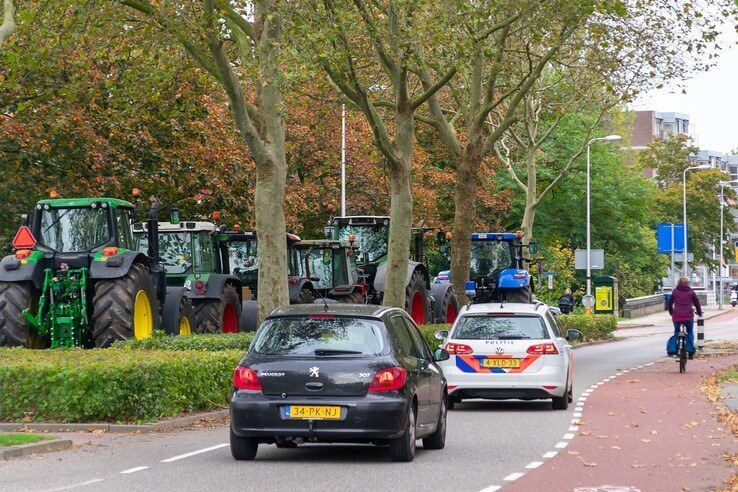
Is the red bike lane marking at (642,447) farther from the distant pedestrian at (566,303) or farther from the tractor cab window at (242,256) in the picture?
the distant pedestrian at (566,303)

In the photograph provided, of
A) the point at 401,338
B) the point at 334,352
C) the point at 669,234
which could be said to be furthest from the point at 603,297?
the point at 334,352

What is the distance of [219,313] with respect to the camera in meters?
27.8

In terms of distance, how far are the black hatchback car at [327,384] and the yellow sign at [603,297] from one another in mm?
55657

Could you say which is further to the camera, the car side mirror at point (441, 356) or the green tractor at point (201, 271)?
the green tractor at point (201, 271)

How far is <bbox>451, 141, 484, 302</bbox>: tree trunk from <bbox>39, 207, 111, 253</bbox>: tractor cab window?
14.4 meters

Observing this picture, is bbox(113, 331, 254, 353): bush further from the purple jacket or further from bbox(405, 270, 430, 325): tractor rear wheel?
bbox(405, 270, 430, 325): tractor rear wheel

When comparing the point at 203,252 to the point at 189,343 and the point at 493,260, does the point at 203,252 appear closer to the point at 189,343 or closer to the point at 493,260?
the point at 189,343

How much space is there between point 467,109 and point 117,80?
386 inches

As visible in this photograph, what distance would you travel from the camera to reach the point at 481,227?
214 ft

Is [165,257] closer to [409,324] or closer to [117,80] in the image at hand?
[117,80]

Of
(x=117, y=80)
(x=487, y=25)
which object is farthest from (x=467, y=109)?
(x=117, y=80)

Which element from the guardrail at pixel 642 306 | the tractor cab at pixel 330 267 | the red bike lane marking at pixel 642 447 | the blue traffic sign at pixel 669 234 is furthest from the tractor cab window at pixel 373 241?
the guardrail at pixel 642 306

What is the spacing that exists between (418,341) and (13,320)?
901 centimetres

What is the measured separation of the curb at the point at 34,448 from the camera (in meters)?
A: 14.1
